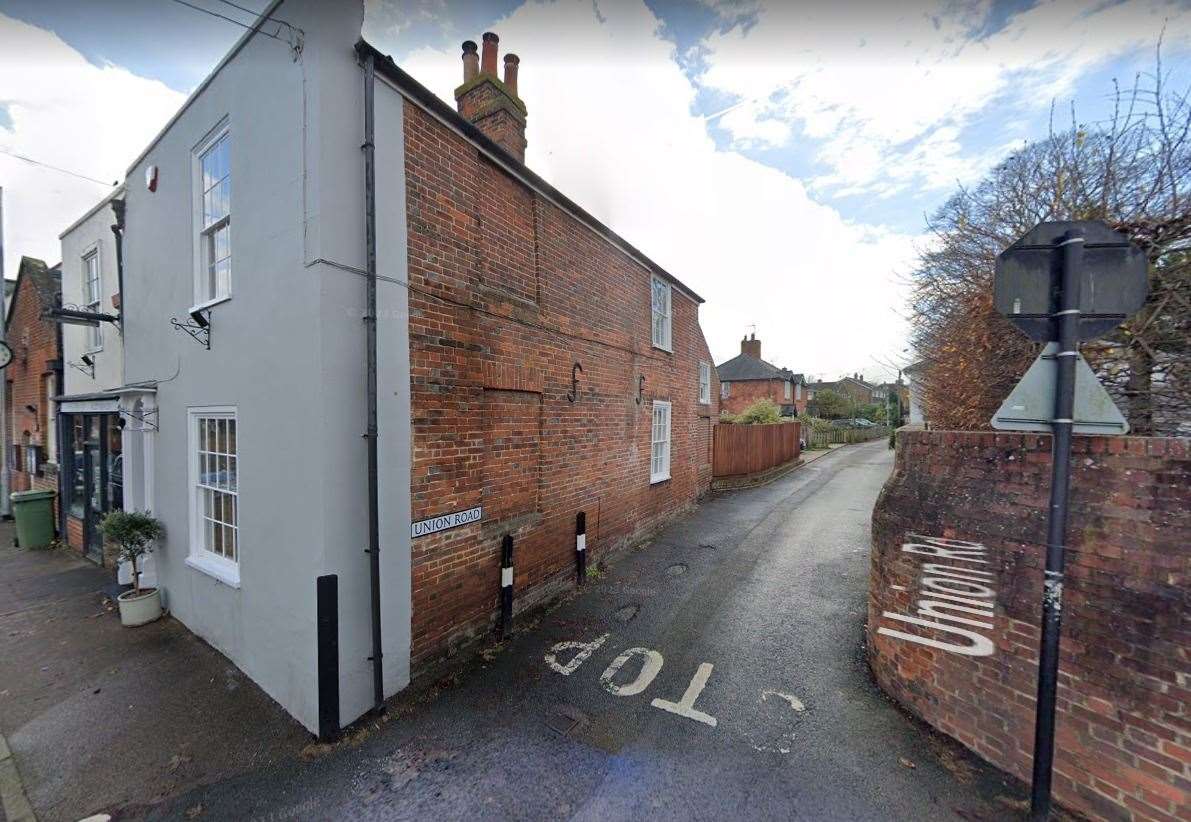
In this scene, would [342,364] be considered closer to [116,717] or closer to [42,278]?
[116,717]

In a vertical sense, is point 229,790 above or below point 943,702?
below

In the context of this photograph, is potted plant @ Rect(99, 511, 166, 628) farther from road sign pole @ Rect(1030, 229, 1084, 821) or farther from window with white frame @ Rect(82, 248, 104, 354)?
road sign pole @ Rect(1030, 229, 1084, 821)

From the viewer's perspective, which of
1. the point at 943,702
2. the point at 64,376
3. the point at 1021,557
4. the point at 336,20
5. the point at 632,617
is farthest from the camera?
the point at 64,376

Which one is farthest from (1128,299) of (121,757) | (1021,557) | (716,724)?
(121,757)

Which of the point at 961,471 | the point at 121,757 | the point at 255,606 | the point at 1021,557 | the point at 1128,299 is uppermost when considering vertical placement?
the point at 1128,299

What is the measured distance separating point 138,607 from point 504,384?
5801 mm

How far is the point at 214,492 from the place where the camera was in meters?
5.38

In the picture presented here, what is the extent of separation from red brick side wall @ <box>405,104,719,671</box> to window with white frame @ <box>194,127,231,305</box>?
8.33 ft

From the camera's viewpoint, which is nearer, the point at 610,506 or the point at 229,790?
the point at 229,790

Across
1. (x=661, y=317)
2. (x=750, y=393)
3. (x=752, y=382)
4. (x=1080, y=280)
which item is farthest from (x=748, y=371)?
(x=1080, y=280)

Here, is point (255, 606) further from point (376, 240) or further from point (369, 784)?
point (376, 240)

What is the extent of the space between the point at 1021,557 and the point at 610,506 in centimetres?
574

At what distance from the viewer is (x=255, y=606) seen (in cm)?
449

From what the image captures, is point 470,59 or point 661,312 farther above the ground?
point 470,59
